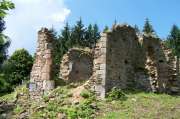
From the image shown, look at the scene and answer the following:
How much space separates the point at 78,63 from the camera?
3067 centimetres

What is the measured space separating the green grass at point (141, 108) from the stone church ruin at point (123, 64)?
1.27 metres

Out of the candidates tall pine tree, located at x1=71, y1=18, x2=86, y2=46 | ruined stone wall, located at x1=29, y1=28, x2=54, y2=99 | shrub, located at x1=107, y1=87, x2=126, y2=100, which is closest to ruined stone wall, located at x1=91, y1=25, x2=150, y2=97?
shrub, located at x1=107, y1=87, x2=126, y2=100

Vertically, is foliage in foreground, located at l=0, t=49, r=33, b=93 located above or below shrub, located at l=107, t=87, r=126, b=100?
above

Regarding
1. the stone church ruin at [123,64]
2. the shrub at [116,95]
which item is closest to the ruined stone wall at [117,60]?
the stone church ruin at [123,64]

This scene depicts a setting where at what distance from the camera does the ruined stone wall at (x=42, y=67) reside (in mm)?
25156

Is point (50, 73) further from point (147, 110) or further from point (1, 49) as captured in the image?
point (1, 49)

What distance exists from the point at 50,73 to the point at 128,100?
466 centimetres

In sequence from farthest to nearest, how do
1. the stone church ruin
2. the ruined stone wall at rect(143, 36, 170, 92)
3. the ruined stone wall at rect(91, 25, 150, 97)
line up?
the ruined stone wall at rect(143, 36, 170, 92) < the stone church ruin < the ruined stone wall at rect(91, 25, 150, 97)

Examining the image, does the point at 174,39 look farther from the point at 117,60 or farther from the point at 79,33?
the point at 117,60

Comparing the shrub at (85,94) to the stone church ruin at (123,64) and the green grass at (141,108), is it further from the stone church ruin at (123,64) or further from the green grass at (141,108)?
the green grass at (141,108)

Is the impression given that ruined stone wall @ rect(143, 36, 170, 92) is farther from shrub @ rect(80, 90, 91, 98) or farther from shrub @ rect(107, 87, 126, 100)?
shrub @ rect(80, 90, 91, 98)

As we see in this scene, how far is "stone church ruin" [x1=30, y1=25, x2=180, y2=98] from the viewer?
23.9 metres

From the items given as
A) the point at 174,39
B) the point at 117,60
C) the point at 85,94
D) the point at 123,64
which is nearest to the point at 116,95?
the point at 85,94

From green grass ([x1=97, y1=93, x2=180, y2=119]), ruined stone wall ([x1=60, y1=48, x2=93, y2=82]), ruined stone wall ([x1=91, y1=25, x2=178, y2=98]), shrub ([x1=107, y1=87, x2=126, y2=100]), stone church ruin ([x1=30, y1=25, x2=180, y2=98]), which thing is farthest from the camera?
ruined stone wall ([x1=60, y1=48, x2=93, y2=82])
